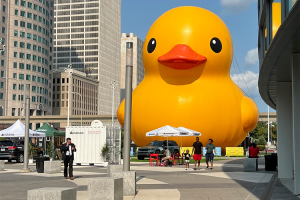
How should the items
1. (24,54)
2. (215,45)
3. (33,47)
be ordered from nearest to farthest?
1. (215,45)
2. (24,54)
3. (33,47)

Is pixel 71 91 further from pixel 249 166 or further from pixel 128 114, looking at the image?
pixel 128 114

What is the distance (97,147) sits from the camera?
28.0 metres

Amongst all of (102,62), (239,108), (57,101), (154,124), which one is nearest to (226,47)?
(239,108)

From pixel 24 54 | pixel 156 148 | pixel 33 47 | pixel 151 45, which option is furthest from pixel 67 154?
pixel 33 47

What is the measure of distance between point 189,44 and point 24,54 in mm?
87227

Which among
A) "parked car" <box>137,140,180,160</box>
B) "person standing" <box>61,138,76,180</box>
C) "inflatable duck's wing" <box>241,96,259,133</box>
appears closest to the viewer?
"person standing" <box>61,138,76,180</box>

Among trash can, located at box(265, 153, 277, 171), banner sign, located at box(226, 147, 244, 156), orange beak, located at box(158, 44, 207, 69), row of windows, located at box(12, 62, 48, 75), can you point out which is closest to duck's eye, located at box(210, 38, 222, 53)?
orange beak, located at box(158, 44, 207, 69)

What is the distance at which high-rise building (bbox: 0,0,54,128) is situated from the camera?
109 m

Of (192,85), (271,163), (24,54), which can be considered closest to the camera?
(271,163)

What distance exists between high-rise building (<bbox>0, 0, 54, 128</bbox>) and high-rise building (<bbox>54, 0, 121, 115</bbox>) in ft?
132

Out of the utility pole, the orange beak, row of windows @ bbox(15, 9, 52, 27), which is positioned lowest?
the utility pole

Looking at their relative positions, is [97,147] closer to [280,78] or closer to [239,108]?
[239,108]

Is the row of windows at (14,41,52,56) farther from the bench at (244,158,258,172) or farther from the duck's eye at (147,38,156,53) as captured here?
the bench at (244,158,258,172)

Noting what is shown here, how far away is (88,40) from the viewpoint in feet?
535
